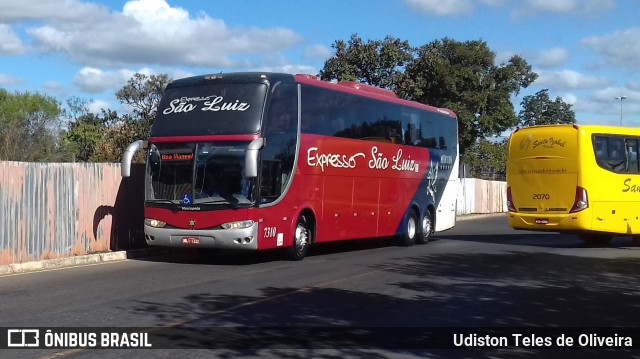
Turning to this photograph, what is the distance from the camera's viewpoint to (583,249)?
2027 cm

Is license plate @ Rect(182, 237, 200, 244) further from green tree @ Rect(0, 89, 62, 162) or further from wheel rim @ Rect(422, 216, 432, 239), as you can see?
green tree @ Rect(0, 89, 62, 162)

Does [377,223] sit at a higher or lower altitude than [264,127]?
lower

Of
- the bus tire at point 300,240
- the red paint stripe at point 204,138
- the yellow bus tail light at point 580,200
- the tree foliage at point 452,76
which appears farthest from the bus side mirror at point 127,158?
the tree foliage at point 452,76

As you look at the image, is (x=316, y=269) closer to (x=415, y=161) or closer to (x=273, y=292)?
(x=273, y=292)

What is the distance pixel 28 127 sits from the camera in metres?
42.4

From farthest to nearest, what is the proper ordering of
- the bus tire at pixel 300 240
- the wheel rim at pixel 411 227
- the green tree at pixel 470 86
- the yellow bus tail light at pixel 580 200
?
the green tree at pixel 470 86
the wheel rim at pixel 411 227
the yellow bus tail light at pixel 580 200
the bus tire at pixel 300 240

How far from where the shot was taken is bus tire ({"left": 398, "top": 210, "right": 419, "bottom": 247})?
21172mm

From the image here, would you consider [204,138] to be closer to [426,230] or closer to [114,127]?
[426,230]

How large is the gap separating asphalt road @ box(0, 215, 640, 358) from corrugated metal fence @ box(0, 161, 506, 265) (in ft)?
3.83

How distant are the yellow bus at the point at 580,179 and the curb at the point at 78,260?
10.0m

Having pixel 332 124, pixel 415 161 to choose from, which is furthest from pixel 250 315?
pixel 415 161

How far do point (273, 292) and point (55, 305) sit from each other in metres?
3.12

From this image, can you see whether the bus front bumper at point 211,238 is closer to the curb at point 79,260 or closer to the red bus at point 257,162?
the red bus at point 257,162

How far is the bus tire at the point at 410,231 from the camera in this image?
834 inches
